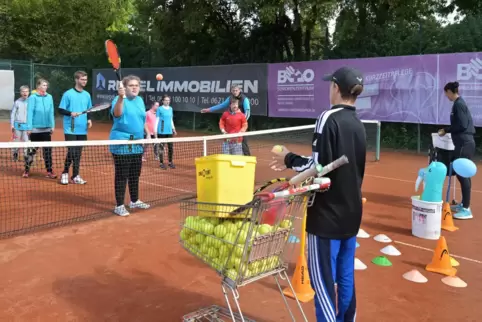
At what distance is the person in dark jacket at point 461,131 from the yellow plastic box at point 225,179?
4.60m

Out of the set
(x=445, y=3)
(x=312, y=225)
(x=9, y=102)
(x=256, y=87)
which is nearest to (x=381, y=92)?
(x=256, y=87)

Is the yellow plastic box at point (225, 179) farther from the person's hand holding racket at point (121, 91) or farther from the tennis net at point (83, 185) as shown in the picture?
the tennis net at point (83, 185)

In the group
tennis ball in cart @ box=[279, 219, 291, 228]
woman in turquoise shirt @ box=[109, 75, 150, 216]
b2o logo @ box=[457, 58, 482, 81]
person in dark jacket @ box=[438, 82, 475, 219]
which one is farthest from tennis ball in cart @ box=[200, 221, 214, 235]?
b2o logo @ box=[457, 58, 482, 81]

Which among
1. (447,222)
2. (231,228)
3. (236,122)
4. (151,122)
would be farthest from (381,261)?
(151,122)

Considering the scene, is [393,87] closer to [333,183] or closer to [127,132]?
[127,132]

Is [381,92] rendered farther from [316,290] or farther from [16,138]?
[316,290]

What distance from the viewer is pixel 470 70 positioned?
13.1 meters

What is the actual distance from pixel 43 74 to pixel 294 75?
16.2 meters

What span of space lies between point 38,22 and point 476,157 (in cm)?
3046

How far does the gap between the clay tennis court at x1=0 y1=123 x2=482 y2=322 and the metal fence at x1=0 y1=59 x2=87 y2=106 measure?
Answer: 66.7ft

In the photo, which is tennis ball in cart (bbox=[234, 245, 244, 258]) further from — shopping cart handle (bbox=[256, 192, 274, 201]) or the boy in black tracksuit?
the boy in black tracksuit

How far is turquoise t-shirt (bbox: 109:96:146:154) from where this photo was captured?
6.36 metres

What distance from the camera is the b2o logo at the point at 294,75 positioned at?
54.9 feet

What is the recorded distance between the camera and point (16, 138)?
10320 millimetres
